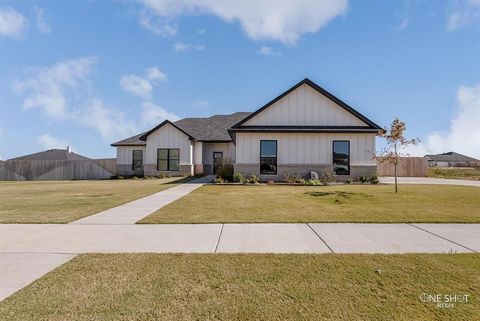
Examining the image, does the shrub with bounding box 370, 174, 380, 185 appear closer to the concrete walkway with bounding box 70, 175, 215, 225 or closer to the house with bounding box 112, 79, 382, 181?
the house with bounding box 112, 79, 382, 181

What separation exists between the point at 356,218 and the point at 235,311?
18.6 ft

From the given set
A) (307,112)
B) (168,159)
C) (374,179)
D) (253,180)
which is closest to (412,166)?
(374,179)

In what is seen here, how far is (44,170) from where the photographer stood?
2841 cm

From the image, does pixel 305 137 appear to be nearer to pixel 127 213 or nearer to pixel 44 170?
pixel 127 213

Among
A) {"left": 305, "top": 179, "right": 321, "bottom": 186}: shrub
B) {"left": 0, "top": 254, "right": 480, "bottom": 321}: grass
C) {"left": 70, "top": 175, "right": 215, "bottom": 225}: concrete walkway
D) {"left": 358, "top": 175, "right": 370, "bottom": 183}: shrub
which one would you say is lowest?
{"left": 0, "top": 254, "right": 480, "bottom": 321}: grass

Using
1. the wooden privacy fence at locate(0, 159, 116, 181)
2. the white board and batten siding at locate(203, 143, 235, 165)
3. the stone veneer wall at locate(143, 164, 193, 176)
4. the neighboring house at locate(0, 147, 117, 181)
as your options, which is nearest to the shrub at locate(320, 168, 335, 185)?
the white board and batten siding at locate(203, 143, 235, 165)

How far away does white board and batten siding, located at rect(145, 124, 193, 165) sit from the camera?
2639 cm

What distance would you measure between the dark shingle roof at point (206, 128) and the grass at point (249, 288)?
23422 millimetres

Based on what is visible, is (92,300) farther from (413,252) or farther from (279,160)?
(279,160)

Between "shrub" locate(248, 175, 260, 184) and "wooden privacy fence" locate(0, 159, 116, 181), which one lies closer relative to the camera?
"shrub" locate(248, 175, 260, 184)

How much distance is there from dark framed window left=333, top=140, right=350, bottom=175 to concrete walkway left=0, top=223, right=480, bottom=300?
1279 centimetres

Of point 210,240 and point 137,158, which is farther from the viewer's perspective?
point 137,158

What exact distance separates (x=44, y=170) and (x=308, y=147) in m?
27.0

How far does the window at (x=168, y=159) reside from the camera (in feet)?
87.2
